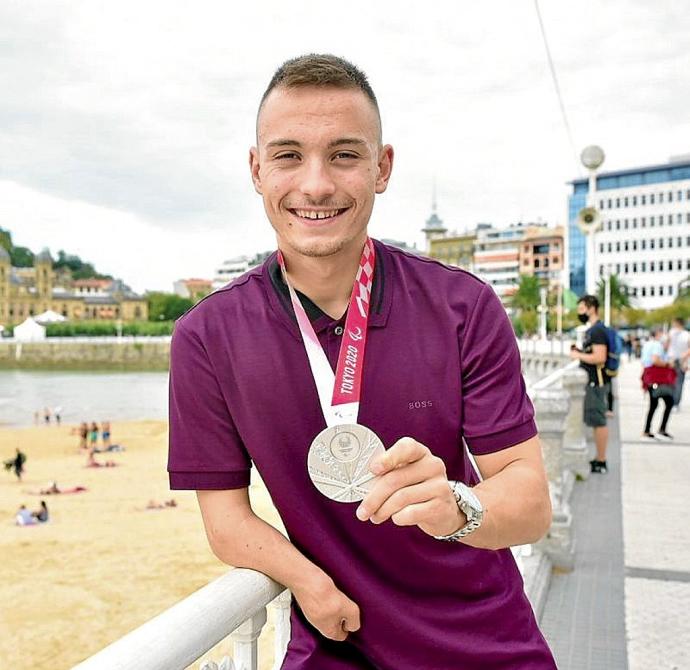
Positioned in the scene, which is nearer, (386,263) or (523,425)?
(523,425)

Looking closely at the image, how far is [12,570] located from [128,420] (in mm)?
27723

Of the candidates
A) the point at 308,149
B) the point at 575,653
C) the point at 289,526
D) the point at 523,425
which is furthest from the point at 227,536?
the point at 575,653

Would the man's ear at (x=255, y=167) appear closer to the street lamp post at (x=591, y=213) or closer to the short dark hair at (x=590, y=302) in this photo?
the short dark hair at (x=590, y=302)

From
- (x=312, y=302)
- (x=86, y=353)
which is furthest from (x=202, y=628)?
(x=86, y=353)

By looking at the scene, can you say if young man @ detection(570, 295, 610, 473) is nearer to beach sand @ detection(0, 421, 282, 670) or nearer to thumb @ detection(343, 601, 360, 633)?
beach sand @ detection(0, 421, 282, 670)

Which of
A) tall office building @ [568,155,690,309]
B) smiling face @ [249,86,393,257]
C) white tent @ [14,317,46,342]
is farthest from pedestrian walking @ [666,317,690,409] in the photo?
white tent @ [14,317,46,342]

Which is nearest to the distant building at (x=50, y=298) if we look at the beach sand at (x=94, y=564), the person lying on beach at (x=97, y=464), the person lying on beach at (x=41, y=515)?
the person lying on beach at (x=97, y=464)

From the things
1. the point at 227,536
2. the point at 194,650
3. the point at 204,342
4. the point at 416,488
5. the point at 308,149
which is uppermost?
the point at 308,149

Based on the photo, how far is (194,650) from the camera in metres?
1.36

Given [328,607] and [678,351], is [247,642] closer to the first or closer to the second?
[328,607]

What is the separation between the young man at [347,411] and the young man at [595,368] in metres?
6.80

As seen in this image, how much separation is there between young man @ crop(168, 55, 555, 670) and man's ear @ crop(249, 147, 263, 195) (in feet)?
0.26

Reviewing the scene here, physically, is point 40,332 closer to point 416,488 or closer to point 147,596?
point 147,596

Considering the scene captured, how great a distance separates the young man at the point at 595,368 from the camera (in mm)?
8172
